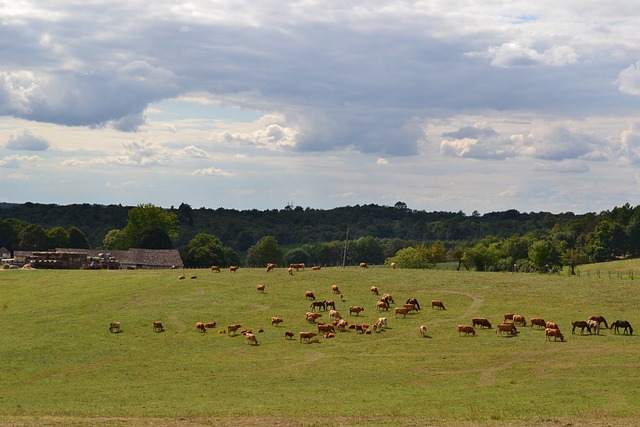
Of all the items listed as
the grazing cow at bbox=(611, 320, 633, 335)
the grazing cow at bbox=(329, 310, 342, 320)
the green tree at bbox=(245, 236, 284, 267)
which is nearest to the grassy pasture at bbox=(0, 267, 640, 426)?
the grazing cow at bbox=(611, 320, 633, 335)

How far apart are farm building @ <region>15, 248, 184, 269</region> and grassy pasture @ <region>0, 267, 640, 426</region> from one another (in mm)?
29606

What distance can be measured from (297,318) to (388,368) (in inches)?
789

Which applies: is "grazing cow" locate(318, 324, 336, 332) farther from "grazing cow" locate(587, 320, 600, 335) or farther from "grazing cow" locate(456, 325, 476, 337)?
"grazing cow" locate(587, 320, 600, 335)

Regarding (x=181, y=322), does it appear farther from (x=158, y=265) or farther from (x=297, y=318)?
(x=158, y=265)

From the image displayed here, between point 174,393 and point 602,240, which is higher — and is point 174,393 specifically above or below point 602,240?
below

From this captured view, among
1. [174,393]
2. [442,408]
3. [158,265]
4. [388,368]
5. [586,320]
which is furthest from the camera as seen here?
[158,265]

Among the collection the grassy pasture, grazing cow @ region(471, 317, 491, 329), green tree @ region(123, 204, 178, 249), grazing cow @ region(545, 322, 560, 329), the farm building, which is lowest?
the grassy pasture

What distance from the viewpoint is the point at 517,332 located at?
203ft

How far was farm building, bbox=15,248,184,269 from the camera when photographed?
125125 mm

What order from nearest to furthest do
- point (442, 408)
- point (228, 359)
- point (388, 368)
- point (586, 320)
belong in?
point (442, 408)
point (388, 368)
point (228, 359)
point (586, 320)

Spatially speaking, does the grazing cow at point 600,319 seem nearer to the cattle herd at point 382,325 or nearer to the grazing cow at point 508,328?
the cattle herd at point 382,325

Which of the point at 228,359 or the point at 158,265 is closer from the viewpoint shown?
the point at 228,359

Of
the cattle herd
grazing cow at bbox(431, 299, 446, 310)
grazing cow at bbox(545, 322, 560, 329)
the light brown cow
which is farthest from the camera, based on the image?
grazing cow at bbox(431, 299, 446, 310)

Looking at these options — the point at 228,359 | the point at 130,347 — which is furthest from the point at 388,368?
the point at 130,347
